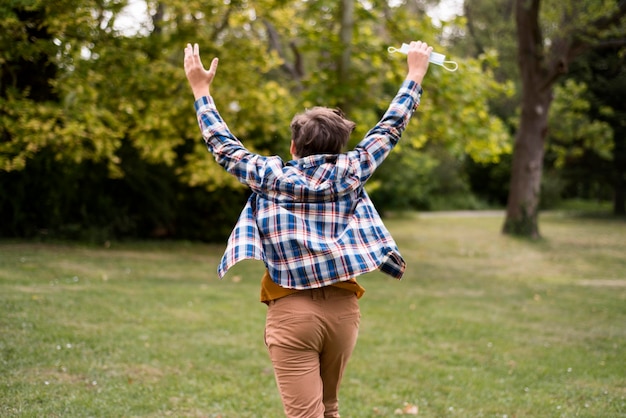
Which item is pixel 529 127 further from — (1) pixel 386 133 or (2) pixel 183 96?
(1) pixel 386 133

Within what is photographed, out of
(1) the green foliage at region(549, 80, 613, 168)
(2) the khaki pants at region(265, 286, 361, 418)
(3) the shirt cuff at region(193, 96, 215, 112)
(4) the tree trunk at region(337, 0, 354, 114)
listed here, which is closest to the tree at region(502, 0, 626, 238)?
(1) the green foliage at region(549, 80, 613, 168)

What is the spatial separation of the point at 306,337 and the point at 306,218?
472 mm

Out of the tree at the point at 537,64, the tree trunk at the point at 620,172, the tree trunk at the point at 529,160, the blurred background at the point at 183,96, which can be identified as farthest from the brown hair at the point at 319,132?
the tree trunk at the point at 620,172

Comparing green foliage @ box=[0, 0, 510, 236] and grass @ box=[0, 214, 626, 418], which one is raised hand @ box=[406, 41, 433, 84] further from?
green foliage @ box=[0, 0, 510, 236]

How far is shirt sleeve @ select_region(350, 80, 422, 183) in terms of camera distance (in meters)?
2.73

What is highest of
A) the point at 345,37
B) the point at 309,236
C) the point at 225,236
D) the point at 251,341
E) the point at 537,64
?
the point at 537,64

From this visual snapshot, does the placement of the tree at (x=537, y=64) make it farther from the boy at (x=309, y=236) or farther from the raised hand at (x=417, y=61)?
the boy at (x=309, y=236)

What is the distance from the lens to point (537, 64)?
18.1 meters

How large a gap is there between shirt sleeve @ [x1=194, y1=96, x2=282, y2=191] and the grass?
2339 mm

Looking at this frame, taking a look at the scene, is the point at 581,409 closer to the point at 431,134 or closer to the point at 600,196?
the point at 431,134

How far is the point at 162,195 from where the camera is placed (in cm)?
1477

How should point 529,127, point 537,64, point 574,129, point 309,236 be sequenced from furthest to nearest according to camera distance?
point 574,129 < point 529,127 < point 537,64 < point 309,236

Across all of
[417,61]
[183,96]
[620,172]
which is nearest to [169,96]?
[183,96]

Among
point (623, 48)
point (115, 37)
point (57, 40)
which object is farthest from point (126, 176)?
point (623, 48)
